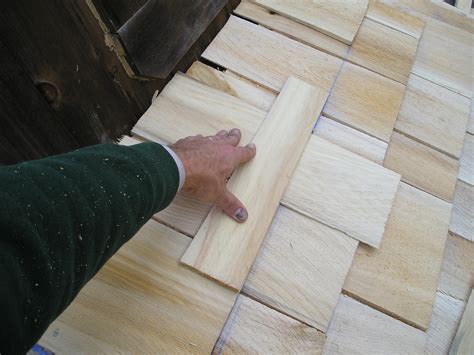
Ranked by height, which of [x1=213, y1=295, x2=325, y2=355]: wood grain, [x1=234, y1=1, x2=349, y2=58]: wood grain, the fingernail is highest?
[x1=234, y1=1, x2=349, y2=58]: wood grain

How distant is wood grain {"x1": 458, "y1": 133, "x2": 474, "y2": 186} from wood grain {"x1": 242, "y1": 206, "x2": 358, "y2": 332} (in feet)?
1.55

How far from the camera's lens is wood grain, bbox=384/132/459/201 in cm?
105

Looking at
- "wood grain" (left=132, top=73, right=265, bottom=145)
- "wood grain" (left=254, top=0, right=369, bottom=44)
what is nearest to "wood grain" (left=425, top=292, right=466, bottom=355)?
"wood grain" (left=132, top=73, right=265, bottom=145)

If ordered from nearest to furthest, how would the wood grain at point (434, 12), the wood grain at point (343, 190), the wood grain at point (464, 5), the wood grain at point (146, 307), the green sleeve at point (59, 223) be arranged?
the green sleeve at point (59, 223), the wood grain at point (146, 307), the wood grain at point (343, 190), the wood grain at point (434, 12), the wood grain at point (464, 5)

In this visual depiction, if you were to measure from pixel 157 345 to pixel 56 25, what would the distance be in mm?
735

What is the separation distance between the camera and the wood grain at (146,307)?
70 centimetres

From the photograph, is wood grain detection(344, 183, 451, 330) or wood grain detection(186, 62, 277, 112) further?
wood grain detection(186, 62, 277, 112)

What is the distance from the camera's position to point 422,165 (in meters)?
1.08

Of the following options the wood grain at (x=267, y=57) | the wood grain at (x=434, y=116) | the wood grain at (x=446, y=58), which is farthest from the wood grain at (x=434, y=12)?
the wood grain at (x=267, y=57)

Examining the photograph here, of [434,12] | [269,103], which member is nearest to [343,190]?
[269,103]

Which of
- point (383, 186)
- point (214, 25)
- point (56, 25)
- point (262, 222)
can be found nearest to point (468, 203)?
point (383, 186)

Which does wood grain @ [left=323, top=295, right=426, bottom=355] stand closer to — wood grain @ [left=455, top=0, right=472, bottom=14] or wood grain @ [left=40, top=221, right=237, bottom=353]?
wood grain @ [left=40, top=221, right=237, bottom=353]

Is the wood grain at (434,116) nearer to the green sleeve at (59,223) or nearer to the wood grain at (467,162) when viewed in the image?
the wood grain at (467,162)

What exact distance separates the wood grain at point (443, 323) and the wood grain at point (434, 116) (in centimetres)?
46
